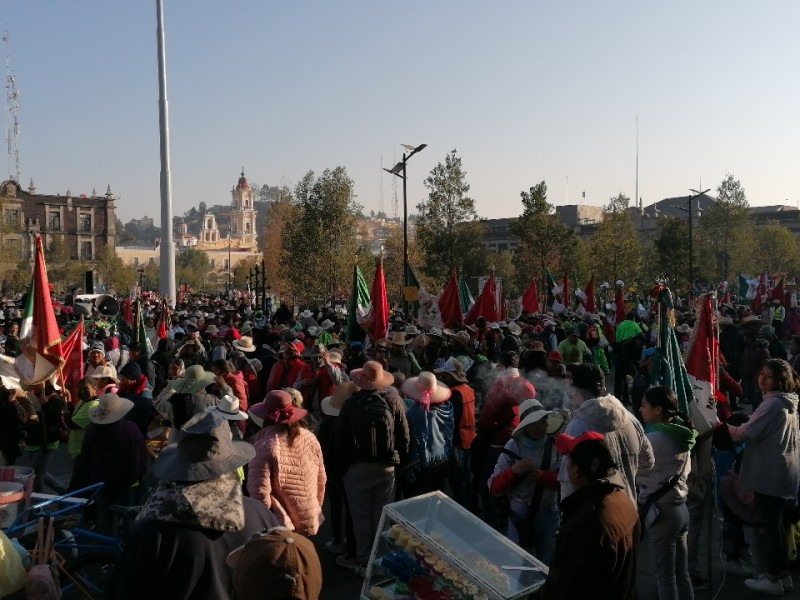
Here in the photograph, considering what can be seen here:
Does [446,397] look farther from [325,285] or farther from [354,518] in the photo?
[325,285]

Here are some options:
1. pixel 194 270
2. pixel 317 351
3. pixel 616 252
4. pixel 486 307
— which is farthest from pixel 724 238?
pixel 194 270

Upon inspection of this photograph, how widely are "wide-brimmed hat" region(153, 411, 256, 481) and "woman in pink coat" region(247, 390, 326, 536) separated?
186 centimetres

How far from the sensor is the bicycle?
17.3ft

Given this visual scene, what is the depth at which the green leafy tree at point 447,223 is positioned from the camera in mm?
35469

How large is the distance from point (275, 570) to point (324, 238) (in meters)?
31.6

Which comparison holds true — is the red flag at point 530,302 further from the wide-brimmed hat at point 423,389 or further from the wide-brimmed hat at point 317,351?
the wide-brimmed hat at point 423,389

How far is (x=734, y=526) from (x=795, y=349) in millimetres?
5551

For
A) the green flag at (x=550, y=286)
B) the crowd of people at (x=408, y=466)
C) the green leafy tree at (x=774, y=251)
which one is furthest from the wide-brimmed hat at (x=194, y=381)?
the green leafy tree at (x=774, y=251)

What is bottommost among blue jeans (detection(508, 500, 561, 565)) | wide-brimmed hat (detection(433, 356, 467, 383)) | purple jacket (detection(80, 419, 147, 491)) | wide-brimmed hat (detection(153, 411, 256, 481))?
blue jeans (detection(508, 500, 561, 565))

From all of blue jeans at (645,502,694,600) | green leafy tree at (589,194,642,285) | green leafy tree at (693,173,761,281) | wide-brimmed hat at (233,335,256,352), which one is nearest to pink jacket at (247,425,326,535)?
blue jeans at (645,502,694,600)

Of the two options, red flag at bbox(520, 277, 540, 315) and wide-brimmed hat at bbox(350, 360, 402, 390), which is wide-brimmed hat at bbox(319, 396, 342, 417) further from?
red flag at bbox(520, 277, 540, 315)

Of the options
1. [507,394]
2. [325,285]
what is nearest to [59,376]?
[507,394]

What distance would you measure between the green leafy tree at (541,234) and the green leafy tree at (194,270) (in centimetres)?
8101

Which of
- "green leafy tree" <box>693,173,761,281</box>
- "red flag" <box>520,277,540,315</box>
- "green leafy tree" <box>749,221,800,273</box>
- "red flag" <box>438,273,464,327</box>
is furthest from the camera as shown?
"green leafy tree" <box>749,221,800,273</box>
